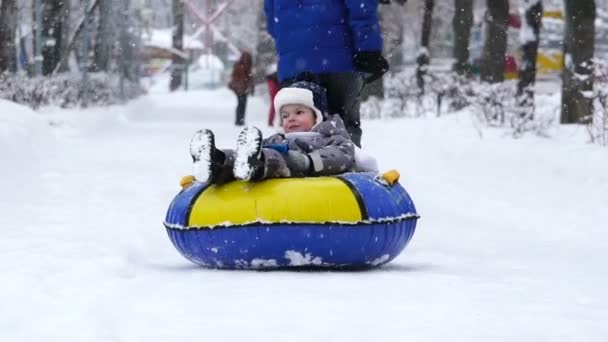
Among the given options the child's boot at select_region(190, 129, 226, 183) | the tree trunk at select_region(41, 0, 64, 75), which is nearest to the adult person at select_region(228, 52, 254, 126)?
the tree trunk at select_region(41, 0, 64, 75)

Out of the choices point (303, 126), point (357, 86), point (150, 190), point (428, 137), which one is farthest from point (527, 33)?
point (303, 126)

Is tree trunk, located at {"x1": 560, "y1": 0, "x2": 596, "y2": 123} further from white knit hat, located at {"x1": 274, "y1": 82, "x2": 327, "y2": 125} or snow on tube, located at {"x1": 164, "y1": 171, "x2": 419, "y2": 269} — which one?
snow on tube, located at {"x1": 164, "y1": 171, "x2": 419, "y2": 269}

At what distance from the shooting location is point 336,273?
5.40 m

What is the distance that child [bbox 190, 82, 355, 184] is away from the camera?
5273mm

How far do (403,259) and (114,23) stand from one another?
24.0m

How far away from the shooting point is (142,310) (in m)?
4.21

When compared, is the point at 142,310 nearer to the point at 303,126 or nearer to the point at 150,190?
the point at 303,126

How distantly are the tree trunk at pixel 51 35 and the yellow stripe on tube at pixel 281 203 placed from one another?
57.8 feet

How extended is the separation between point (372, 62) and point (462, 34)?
18.8 meters

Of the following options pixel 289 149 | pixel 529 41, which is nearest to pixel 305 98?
pixel 289 149

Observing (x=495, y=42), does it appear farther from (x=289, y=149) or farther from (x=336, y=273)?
(x=336, y=273)

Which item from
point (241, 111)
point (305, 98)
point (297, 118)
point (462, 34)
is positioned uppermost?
point (462, 34)

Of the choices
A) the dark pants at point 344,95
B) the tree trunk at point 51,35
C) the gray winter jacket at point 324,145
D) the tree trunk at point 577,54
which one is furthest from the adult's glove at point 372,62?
the tree trunk at point 51,35

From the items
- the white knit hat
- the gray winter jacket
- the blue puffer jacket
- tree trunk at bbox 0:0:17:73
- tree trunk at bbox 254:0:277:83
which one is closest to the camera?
the gray winter jacket
